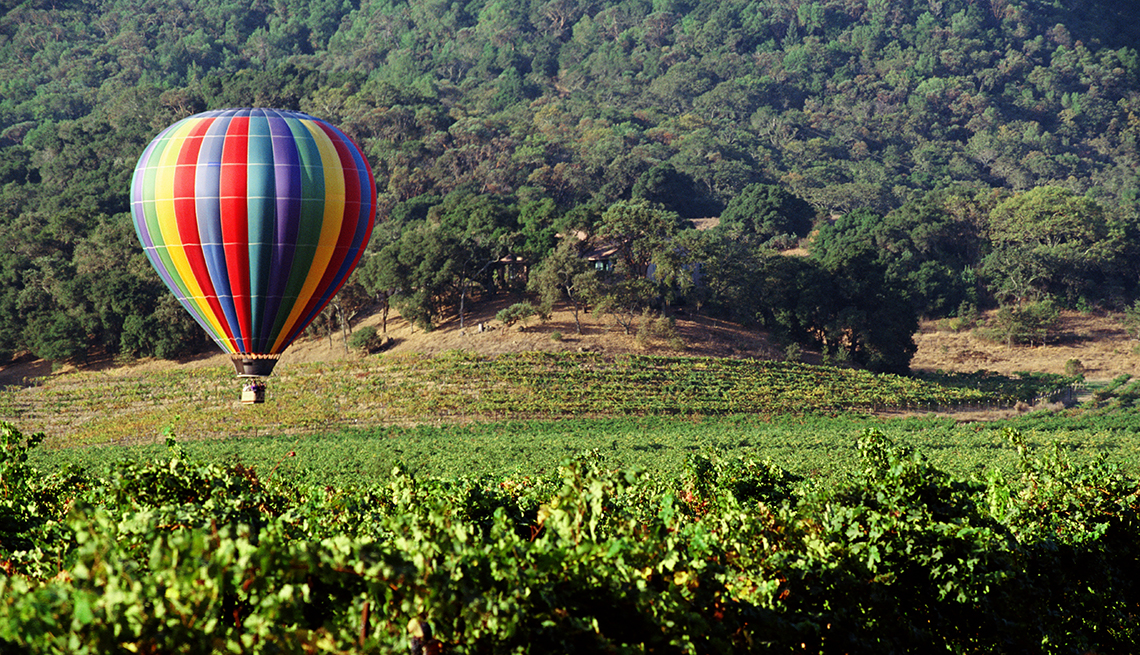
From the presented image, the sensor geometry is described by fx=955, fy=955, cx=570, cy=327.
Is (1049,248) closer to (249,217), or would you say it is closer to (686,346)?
(686,346)

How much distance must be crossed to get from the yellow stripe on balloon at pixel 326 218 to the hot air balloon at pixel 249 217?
0.03 m

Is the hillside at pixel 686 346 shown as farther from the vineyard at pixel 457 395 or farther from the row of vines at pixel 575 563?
the row of vines at pixel 575 563

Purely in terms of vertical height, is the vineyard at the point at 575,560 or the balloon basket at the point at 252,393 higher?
the vineyard at the point at 575,560

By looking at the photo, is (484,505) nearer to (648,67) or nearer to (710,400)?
(710,400)

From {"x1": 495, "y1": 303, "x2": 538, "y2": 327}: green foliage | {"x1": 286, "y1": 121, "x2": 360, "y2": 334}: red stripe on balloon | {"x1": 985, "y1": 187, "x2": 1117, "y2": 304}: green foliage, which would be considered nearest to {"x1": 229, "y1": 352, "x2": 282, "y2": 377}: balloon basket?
{"x1": 286, "y1": 121, "x2": 360, "y2": 334}: red stripe on balloon

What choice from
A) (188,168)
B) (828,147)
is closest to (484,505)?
(188,168)

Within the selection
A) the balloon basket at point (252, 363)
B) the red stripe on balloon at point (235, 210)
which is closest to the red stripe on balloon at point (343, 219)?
the balloon basket at point (252, 363)

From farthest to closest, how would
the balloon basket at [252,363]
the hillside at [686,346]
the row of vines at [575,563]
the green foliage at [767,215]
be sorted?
1. the green foliage at [767,215]
2. the hillside at [686,346]
3. the balloon basket at [252,363]
4. the row of vines at [575,563]

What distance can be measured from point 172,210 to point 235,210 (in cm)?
144

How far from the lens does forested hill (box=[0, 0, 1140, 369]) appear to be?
232 ft

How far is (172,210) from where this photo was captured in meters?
20.5

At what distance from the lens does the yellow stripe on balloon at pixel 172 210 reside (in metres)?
20.6

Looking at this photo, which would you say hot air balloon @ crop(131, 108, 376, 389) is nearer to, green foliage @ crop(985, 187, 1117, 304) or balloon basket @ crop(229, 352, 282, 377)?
balloon basket @ crop(229, 352, 282, 377)

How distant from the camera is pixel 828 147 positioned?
433 feet
